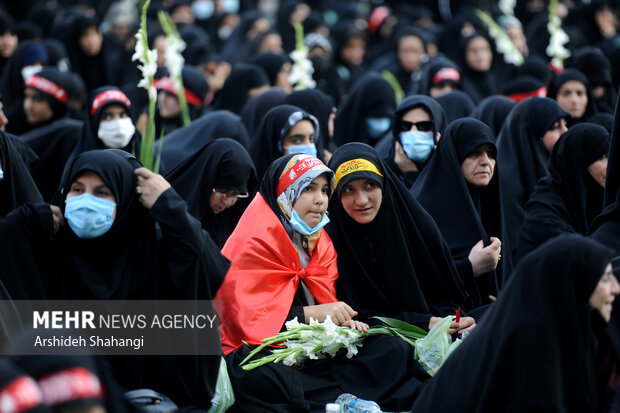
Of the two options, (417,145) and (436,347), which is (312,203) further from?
(417,145)

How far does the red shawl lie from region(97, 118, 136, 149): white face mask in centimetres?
164

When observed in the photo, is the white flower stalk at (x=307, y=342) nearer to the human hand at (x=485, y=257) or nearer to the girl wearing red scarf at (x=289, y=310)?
the girl wearing red scarf at (x=289, y=310)

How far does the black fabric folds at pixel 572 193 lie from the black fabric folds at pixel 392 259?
2.82 ft

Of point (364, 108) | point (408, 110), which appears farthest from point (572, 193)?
point (364, 108)

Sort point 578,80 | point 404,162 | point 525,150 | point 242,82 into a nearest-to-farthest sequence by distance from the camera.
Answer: point 404,162
point 525,150
point 578,80
point 242,82

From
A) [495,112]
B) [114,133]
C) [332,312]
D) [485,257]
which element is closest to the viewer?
[332,312]

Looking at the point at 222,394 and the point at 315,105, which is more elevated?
the point at 315,105

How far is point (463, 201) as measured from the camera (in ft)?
18.1

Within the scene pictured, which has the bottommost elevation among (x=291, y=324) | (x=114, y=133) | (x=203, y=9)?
(x=291, y=324)

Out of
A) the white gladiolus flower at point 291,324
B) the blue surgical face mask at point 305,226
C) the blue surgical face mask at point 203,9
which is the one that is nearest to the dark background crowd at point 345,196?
the blue surgical face mask at point 305,226

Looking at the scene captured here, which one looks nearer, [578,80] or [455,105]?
[578,80]

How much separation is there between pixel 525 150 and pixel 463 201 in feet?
4.52

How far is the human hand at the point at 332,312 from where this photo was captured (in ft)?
15.4

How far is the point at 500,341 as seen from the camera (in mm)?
3424
